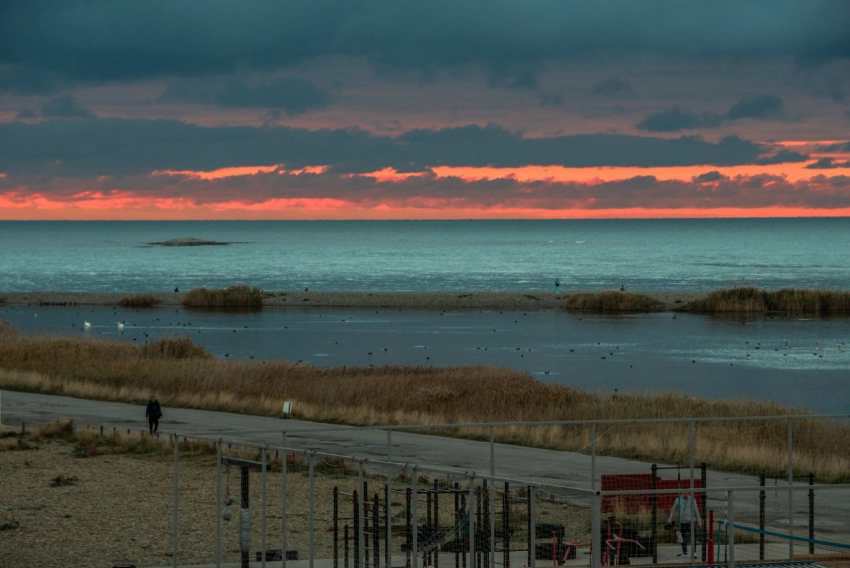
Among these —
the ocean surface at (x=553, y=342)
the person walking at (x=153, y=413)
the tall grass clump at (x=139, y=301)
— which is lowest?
the ocean surface at (x=553, y=342)

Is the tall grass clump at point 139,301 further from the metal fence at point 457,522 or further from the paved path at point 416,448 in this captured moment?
the metal fence at point 457,522

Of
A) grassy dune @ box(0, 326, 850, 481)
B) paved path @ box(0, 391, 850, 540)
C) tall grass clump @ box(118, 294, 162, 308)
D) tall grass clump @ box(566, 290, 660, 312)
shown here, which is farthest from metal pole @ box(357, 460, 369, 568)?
tall grass clump @ box(118, 294, 162, 308)

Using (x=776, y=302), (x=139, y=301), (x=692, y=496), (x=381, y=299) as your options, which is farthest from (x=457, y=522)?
(x=381, y=299)

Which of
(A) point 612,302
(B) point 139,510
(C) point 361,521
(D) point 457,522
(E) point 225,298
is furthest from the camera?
(E) point 225,298

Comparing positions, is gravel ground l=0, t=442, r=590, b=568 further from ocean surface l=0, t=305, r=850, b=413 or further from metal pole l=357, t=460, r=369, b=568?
ocean surface l=0, t=305, r=850, b=413

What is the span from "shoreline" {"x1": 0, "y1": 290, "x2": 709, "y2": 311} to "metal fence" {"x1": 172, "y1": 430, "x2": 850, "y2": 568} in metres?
84.8

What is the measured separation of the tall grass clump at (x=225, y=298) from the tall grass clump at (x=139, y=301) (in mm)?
3021

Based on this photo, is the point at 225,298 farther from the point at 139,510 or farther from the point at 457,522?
the point at 457,522

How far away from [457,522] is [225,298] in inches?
3906

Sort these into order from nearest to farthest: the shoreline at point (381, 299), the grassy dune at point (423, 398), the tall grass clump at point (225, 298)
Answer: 1. the grassy dune at point (423, 398)
2. the tall grass clump at point (225, 298)
3. the shoreline at point (381, 299)

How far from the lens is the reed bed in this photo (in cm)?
10462

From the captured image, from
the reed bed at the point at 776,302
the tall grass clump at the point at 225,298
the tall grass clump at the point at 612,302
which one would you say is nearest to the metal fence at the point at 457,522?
the reed bed at the point at 776,302

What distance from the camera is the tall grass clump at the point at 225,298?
115 metres

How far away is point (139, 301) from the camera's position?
379 feet
